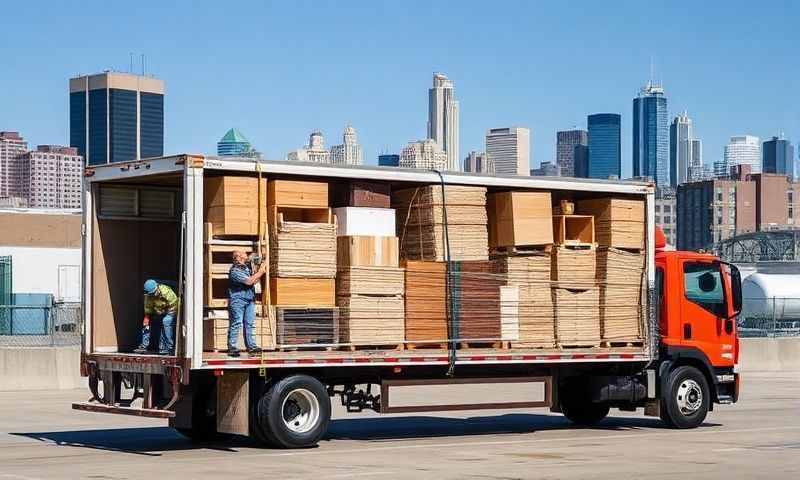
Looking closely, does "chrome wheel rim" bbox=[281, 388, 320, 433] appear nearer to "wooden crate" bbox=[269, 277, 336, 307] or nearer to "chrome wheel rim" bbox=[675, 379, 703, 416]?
"wooden crate" bbox=[269, 277, 336, 307]

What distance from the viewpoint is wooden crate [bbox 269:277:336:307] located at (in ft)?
56.3

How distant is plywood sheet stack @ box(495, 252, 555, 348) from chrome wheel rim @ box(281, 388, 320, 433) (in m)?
3.17

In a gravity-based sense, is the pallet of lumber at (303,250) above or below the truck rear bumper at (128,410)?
above

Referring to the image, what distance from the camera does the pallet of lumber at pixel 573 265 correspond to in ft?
64.1

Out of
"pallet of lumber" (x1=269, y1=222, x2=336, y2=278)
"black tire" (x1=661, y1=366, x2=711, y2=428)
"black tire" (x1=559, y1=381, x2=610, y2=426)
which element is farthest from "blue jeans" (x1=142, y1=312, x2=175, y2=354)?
"black tire" (x1=661, y1=366, x2=711, y2=428)

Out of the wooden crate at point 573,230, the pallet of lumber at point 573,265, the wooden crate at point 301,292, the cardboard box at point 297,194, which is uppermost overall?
the cardboard box at point 297,194

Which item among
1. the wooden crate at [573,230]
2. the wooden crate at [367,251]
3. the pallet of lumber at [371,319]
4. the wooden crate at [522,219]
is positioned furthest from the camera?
the wooden crate at [573,230]

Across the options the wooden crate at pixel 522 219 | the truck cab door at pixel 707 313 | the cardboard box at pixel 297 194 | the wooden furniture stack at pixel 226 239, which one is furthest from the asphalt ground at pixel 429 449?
the cardboard box at pixel 297 194

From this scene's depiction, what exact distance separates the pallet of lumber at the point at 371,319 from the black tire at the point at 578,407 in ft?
13.4

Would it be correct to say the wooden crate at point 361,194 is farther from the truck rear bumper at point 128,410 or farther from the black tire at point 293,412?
the truck rear bumper at point 128,410

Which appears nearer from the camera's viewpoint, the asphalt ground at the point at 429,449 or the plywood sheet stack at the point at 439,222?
the asphalt ground at the point at 429,449

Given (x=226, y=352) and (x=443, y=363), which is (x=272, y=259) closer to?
(x=226, y=352)

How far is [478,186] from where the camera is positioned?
18781 mm

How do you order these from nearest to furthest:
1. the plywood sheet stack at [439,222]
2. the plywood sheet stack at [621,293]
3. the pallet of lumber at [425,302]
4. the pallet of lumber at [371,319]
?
the pallet of lumber at [371,319] → the pallet of lumber at [425,302] → the plywood sheet stack at [439,222] → the plywood sheet stack at [621,293]
